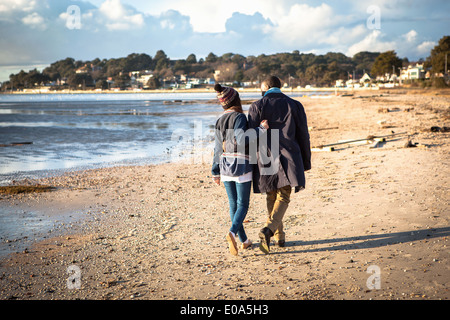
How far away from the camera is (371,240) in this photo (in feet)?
16.5

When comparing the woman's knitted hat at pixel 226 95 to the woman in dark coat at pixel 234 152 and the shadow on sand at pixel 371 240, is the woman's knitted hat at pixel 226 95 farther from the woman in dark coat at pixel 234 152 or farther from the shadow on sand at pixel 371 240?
the shadow on sand at pixel 371 240

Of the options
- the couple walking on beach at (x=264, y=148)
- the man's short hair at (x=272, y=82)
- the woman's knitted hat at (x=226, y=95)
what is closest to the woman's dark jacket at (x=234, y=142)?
the couple walking on beach at (x=264, y=148)

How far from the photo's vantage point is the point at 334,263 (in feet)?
14.5

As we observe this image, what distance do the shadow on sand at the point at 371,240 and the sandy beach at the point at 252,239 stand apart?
0.04 feet

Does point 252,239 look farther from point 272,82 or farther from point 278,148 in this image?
point 272,82

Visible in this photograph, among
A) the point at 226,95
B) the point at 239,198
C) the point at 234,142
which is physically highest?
the point at 226,95

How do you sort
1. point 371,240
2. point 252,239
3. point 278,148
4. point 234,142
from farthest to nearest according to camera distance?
point 252,239, point 371,240, point 278,148, point 234,142

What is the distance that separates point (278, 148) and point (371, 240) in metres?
1.66

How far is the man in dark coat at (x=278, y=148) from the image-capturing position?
4.60 meters

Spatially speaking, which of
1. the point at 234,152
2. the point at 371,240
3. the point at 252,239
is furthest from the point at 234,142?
the point at 371,240

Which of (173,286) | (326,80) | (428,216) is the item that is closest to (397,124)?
(428,216)

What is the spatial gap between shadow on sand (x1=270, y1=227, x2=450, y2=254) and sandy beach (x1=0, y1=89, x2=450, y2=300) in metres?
0.01

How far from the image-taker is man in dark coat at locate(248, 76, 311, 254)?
460cm

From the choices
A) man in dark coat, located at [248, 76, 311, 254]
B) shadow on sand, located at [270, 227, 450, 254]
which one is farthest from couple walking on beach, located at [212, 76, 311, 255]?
shadow on sand, located at [270, 227, 450, 254]
